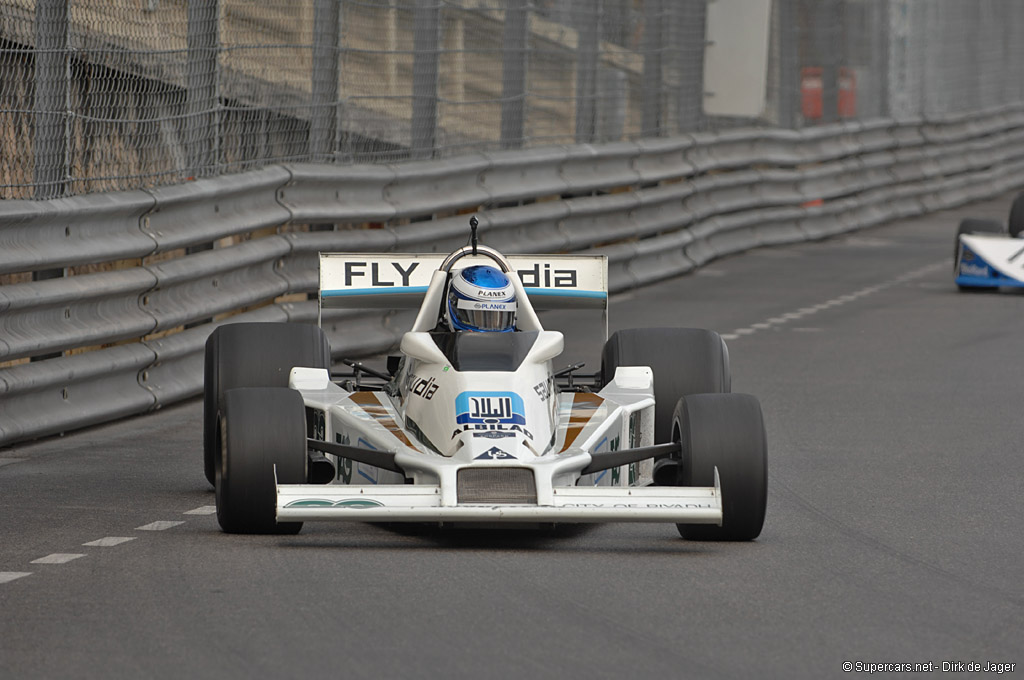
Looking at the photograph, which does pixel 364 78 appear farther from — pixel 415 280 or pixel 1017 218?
pixel 1017 218

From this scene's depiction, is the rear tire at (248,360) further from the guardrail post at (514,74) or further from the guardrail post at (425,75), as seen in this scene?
the guardrail post at (514,74)

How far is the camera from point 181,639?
5.35 m

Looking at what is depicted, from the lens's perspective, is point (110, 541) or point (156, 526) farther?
point (156, 526)

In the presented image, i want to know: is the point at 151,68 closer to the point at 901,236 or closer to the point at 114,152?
the point at 114,152

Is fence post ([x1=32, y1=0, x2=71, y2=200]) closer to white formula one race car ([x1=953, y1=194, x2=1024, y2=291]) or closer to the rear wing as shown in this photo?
the rear wing

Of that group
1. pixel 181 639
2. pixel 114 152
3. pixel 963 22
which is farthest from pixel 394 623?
pixel 963 22

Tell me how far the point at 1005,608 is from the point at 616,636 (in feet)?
4.42

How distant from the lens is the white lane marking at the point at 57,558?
6.47m

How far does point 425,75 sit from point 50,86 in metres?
5.46

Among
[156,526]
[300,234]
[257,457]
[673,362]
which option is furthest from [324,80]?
[257,457]

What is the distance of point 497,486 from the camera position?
22.0 feet

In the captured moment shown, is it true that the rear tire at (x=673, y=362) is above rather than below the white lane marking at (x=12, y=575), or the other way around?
above

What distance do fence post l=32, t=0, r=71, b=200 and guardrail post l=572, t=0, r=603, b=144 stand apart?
8.40 metres

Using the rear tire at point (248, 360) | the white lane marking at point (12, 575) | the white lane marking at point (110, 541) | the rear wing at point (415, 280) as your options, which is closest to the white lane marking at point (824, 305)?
the rear wing at point (415, 280)
